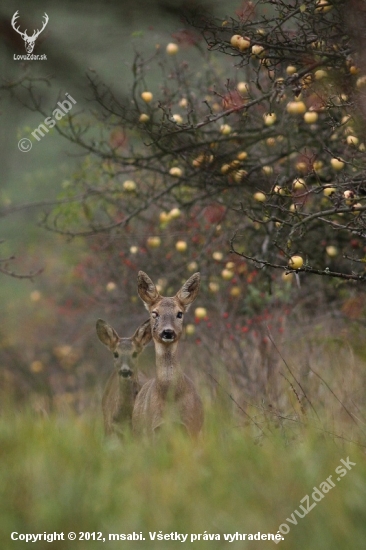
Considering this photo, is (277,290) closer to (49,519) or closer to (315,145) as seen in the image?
(315,145)

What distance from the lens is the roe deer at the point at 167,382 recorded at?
237 inches

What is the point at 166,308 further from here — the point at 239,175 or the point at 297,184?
the point at 239,175

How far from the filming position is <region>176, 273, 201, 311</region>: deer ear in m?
6.54

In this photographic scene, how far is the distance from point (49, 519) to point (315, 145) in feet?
17.5

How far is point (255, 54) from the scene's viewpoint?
20.0 ft

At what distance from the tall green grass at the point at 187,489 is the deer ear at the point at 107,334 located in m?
1.64

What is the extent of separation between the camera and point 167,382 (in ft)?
20.3

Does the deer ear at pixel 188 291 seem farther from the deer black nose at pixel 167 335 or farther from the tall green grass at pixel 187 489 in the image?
the tall green grass at pixel 187 489

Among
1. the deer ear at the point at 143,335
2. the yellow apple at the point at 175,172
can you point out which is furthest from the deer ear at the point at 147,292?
the yellow apple at the point at 175,172

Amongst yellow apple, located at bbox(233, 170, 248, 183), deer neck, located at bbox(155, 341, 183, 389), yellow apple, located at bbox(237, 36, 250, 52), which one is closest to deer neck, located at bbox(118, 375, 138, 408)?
deer neck, located at bbox(155, 341, 183, 389)

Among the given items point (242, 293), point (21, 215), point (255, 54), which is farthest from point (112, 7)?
point (21, 215)

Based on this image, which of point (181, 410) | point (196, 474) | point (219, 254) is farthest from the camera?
point (219, 254)

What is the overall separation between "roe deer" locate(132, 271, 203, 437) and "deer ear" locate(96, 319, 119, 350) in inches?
20.1

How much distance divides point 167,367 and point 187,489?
6.74 ft
